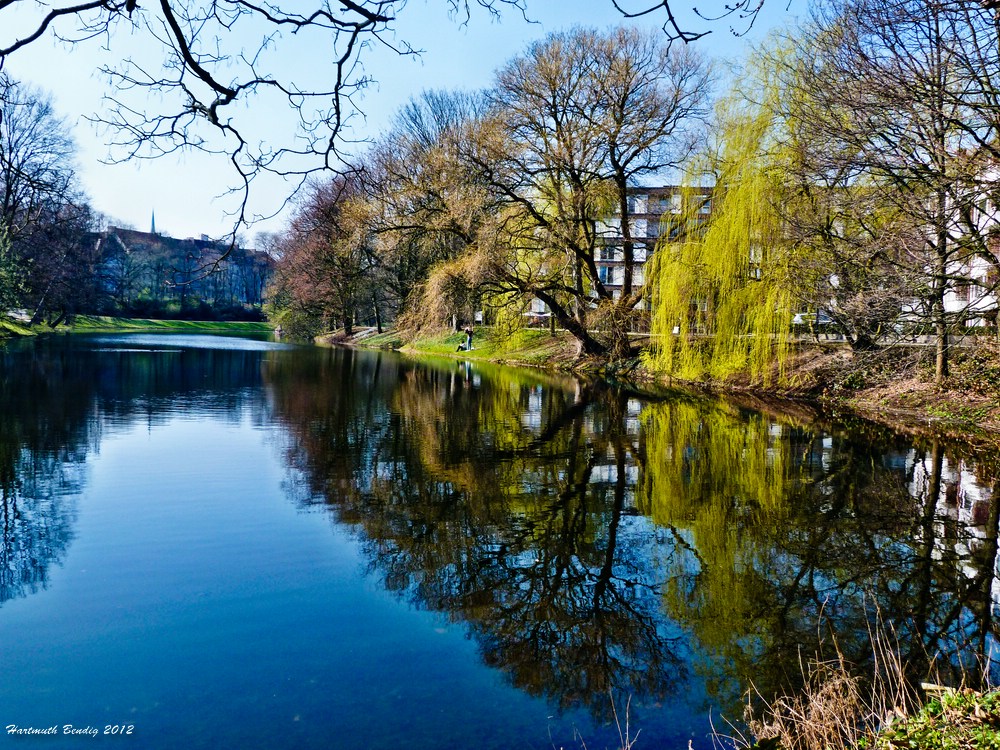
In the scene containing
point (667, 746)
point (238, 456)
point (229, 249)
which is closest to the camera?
point (229, 249)

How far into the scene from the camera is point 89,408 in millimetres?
16969

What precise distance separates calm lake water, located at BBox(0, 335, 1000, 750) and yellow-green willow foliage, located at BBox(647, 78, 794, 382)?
8.52m

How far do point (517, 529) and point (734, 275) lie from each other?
1703cm

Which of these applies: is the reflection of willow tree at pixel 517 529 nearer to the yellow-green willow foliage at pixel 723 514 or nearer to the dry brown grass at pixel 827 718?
the yellow-green willow foliage at pixel 723 514

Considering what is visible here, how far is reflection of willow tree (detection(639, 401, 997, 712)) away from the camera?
5.83 metres

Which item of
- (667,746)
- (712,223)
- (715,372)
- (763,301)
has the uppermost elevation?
(712,223)

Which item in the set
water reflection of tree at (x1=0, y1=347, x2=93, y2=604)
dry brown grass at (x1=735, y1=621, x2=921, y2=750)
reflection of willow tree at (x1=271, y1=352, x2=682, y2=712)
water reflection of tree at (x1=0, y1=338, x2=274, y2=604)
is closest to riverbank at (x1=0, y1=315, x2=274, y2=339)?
water reflection of tree at (x1=0, y1=338, x2=274, y2=604)

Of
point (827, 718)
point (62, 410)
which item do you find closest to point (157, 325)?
point (62, 410)

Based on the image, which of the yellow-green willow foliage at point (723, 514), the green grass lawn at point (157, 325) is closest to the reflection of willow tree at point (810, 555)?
the yellow-green willow foliage at point (723, 514)

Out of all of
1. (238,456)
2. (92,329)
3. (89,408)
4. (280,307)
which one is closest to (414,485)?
(238,456)

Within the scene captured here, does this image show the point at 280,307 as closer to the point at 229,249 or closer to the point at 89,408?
the point at 89,408

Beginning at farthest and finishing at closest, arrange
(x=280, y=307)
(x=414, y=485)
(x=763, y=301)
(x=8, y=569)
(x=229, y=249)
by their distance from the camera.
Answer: (x=280, y=307) < (x=763, y=301) < (x=414, y=485) < (x=8, y=569) < (x=229, y=249)

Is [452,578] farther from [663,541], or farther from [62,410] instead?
[62,410]

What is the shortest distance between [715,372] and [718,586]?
60.8 ft
